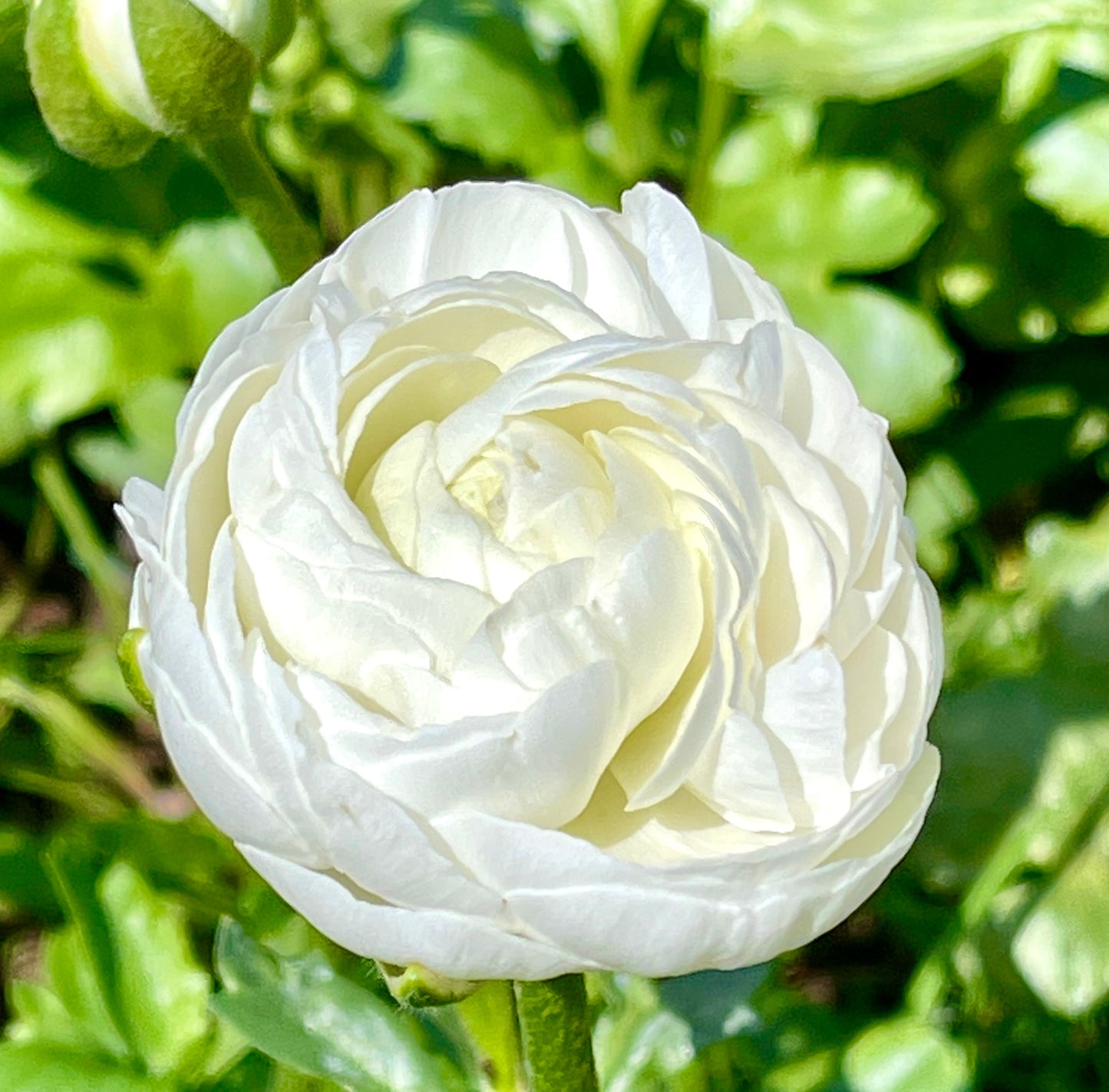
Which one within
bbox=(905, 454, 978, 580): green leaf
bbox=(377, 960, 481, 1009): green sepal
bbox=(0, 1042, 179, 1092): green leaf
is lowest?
bbox=(905, 454, 978, 580): green leaf

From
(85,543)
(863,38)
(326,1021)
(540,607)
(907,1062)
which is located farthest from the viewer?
(85,543)

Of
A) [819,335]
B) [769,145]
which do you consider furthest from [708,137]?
[819,335]

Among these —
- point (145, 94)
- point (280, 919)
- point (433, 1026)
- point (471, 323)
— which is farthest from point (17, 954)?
point (471, 323)

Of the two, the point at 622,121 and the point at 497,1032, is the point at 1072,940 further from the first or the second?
the point at 622,121

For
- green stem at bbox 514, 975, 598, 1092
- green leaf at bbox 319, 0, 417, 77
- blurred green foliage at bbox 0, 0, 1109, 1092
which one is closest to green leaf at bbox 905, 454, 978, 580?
blurred green foliage at bbox 0, 0, 1109, 1092

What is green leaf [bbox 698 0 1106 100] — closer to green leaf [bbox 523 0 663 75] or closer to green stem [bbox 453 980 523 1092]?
green leaf [bbox 523 0 663 75]

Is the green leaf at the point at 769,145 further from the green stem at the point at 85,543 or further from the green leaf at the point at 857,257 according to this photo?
the green stem at the point at 85,543

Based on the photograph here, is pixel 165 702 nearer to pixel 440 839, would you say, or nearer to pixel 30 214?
pixel 440 839
